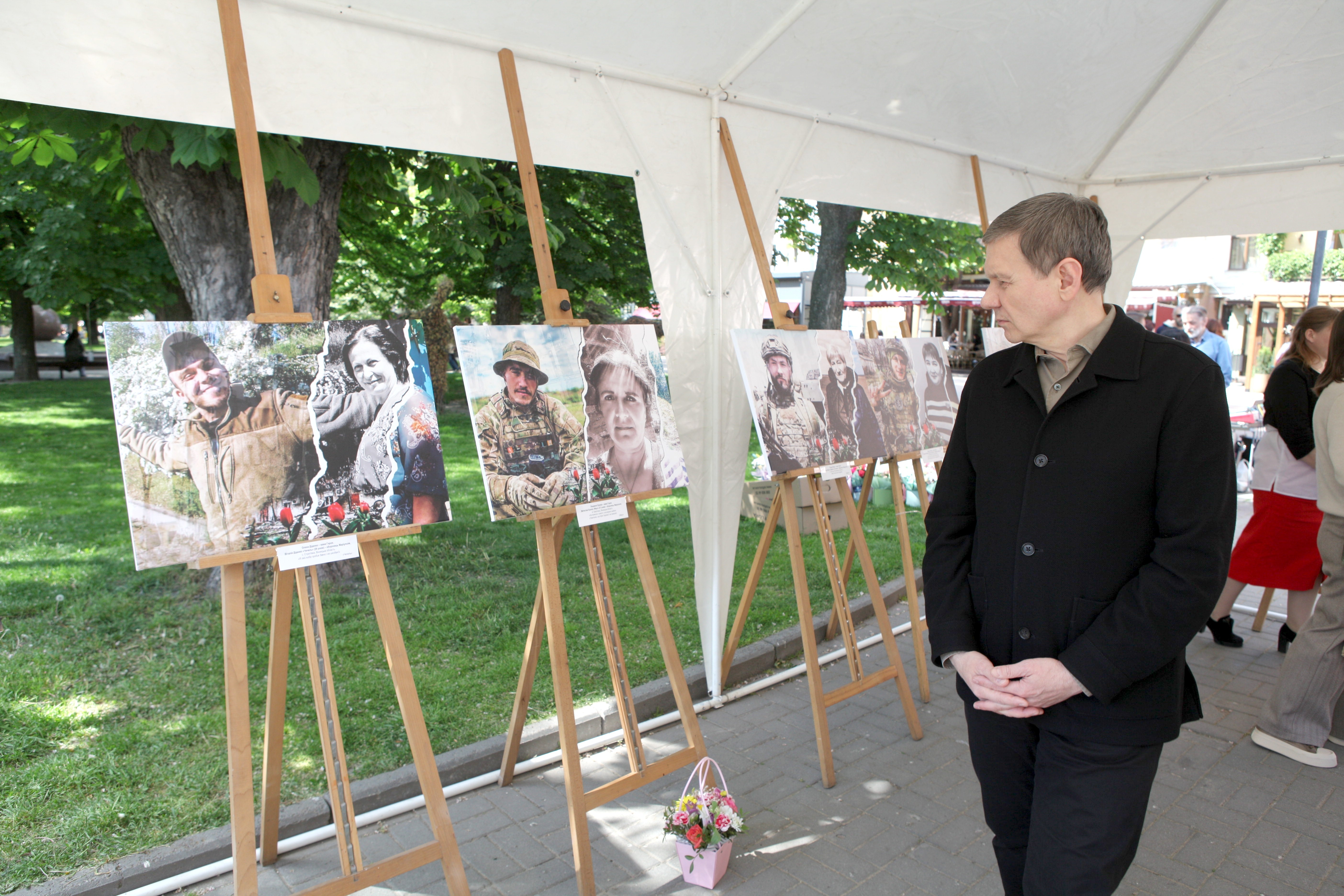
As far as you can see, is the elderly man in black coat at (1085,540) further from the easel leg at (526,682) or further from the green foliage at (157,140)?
the green foliage at (157,140)

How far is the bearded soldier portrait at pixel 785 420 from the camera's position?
319cm

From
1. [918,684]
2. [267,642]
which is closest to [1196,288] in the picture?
[918,684]

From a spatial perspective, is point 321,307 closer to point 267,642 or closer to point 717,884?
point 267,642

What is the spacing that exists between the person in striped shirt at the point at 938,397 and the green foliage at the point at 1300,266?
886 inches

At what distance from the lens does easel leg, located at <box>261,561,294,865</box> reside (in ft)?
7.45

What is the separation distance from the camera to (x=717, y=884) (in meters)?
2.51

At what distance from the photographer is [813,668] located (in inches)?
124

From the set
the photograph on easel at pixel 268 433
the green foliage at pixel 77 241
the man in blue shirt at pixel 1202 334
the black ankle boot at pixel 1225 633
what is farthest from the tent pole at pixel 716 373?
the man in blue shirt at pixel 1202 334

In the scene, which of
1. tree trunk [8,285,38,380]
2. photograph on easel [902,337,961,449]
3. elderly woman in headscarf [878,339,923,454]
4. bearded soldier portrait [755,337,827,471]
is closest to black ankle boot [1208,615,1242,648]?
photograph on easel [902,337,961,449]

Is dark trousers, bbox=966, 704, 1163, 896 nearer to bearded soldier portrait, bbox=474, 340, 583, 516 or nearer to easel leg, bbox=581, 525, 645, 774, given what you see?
easel leg, bbox=581, 525, 645, 774

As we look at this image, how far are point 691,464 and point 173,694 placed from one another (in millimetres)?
2480

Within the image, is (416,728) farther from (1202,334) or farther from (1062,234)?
(1202,334)

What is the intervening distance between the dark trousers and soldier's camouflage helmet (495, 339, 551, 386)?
1.62m

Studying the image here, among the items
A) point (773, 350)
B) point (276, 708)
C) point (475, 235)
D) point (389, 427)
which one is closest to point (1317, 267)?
point (773, 350)
